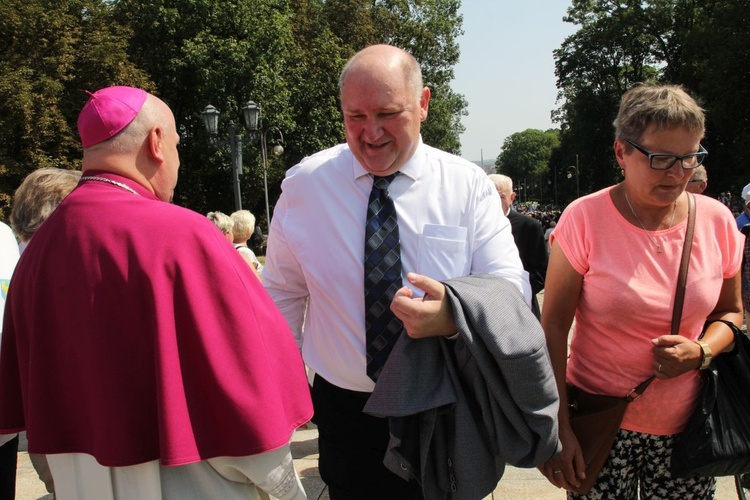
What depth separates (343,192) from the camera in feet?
8.08

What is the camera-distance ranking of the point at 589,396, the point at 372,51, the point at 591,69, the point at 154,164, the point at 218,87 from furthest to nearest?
the point at 591,69 < the point at 218,87 < the point at 589,396 < the point at 372,51 < the point at 154,164

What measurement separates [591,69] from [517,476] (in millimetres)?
45465

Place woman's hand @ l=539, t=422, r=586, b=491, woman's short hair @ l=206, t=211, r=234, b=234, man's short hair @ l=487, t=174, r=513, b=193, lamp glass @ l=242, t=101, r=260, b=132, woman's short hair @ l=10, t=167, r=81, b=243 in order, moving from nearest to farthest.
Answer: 1. woman's hand @ l=539, t=422, r=586, b=491
2. woman's short hair @ l=10, t=167, r=81, b=243
3. man's short hair @ l=487, t=174, r=513, b=193
4. woman's short hair @ l=206, t=211, r=234, b=234
5. lamp glass @ l=242, t=101, r=260, b=132

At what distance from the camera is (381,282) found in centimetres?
230

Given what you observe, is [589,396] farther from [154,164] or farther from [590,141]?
[590,141]

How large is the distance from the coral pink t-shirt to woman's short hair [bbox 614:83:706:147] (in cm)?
30

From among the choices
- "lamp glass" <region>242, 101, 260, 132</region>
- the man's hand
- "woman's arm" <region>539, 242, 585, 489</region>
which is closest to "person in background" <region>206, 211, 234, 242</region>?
"woman's arm" <region>539, 242, 585, 489</region>

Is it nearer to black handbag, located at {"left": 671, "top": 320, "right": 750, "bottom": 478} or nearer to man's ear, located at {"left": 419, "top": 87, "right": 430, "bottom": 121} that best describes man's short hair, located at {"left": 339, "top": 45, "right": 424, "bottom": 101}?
man's ear, located at {"left": 419, "top": 87, "right": 430, "bottom": 121}

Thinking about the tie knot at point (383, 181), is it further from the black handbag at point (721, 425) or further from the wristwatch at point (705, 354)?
the black handbag at point (721, 425)

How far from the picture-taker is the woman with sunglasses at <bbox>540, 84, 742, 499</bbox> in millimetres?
2312

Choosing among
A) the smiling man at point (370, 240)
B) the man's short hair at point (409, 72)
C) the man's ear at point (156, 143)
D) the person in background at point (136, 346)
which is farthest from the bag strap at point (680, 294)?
the man's ear at point (156, 143)

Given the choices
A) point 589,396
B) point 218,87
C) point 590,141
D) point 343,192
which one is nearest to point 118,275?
point 343,192

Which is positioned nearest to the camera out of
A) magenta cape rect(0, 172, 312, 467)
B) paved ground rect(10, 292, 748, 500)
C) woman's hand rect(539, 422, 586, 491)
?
magenta cape rect(0, 172, 312, 467)

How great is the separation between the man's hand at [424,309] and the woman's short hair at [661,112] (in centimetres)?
99
